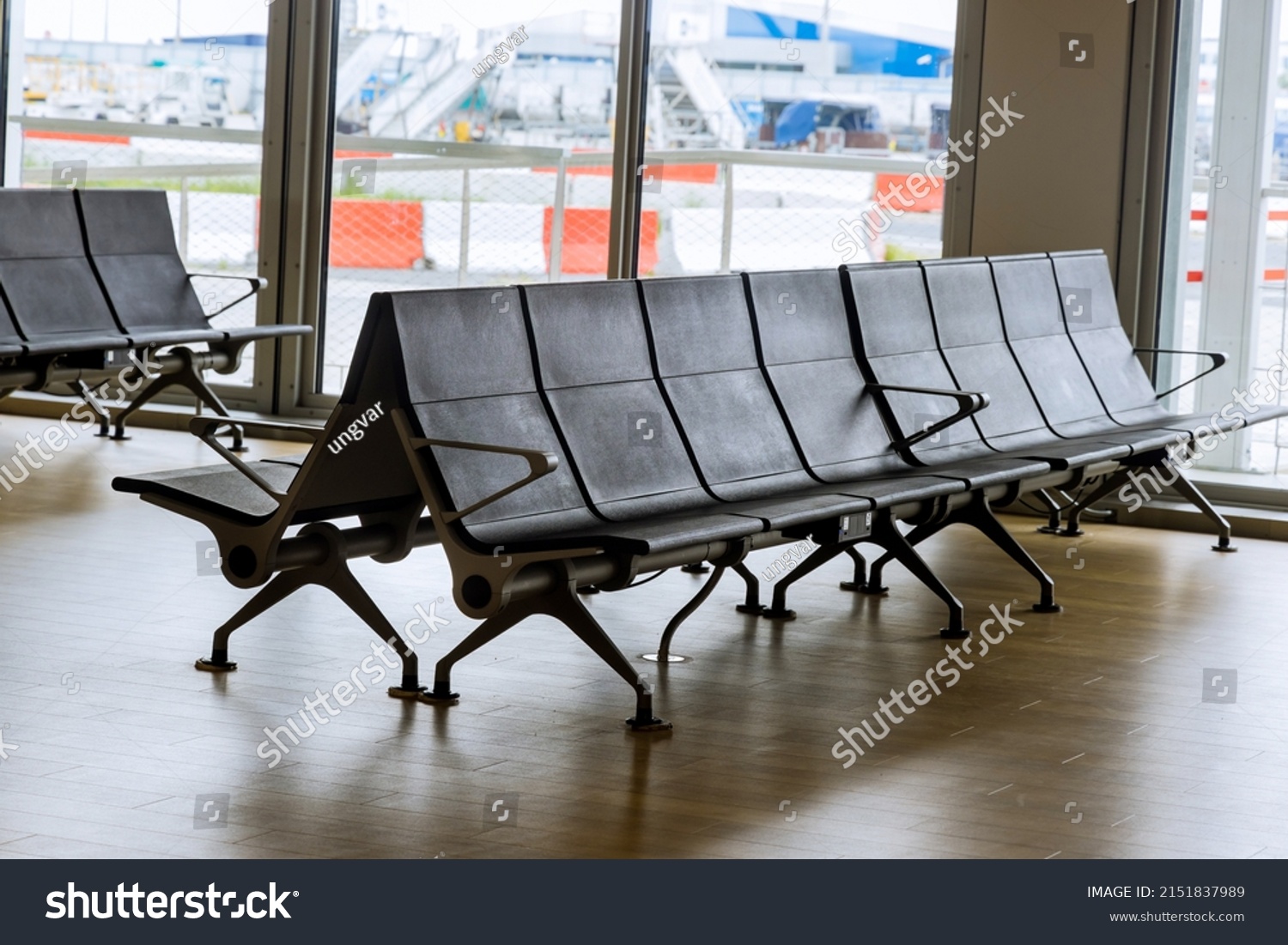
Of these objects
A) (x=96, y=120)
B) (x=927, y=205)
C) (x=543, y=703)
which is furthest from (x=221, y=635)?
(x=96, y=120)

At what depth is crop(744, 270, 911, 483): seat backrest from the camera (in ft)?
15.3

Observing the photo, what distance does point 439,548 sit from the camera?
18.8 ft

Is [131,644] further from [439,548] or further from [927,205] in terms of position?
[927,205]

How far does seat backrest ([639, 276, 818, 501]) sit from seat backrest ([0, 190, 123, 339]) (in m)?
3.39

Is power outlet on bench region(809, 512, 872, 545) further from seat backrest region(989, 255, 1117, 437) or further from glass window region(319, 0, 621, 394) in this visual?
glass window region(319, 0, 621, 394)

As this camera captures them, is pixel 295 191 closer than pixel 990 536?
No

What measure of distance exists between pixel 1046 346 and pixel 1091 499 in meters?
0.62

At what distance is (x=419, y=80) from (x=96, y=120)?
69.2 inches

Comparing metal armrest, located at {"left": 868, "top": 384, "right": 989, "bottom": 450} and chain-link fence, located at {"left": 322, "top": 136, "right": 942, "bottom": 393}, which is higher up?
chain-link fence, located at {"left": 322, "top": 136, "right": 942, "bottom": 393}

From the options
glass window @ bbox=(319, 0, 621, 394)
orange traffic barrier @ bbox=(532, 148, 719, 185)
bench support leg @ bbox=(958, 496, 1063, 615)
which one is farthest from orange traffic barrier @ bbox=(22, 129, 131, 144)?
bench support leg @ bbox=(958, 496, 1063, 615)

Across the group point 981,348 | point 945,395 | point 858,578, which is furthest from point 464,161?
point 945,395

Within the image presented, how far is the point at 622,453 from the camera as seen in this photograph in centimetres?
409

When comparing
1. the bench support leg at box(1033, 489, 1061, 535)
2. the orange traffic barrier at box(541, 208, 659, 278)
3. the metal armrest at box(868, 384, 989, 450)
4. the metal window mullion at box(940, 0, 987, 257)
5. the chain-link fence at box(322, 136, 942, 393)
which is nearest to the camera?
the metal armrest at box(868, 384, 989, 450)

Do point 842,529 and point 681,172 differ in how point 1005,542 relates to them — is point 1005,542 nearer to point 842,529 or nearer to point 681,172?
point 842,529
